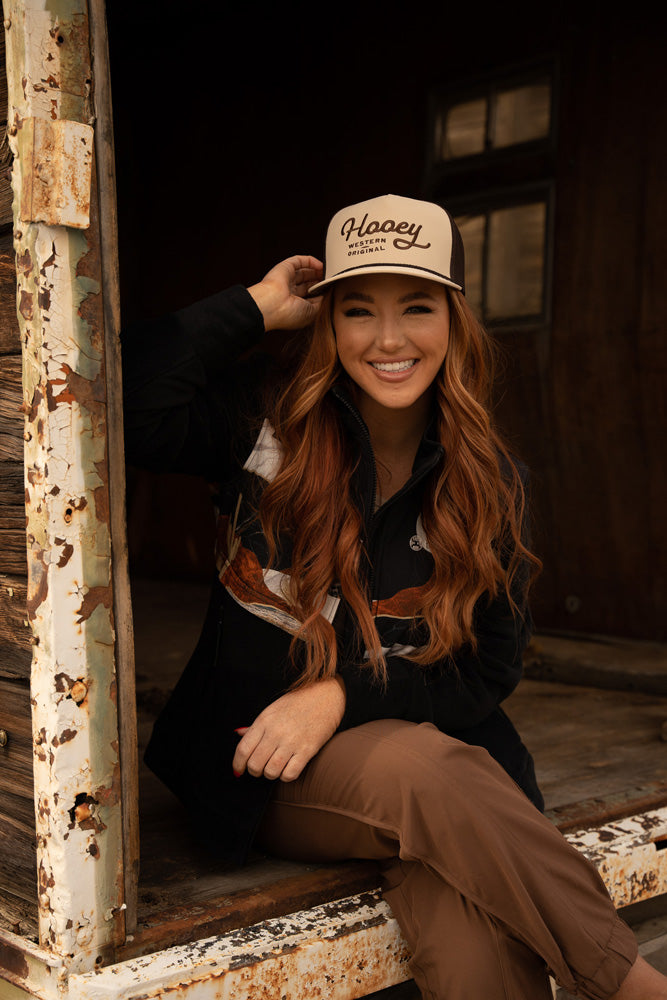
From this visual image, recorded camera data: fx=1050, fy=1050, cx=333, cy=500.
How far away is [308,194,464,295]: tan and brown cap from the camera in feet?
7.04

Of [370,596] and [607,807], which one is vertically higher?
[370,596]

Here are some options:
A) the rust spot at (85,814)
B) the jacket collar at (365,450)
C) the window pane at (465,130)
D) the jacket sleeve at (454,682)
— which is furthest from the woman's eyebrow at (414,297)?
the window pane at (465,130)

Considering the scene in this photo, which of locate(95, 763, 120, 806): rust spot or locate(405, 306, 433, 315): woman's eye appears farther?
locate(405, 306, 433, 315): woman's eye

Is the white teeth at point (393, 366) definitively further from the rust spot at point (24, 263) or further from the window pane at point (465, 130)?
the window pane at point (465, 130)

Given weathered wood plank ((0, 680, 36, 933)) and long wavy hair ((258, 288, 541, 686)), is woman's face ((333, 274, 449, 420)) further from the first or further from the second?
weathered wood plank ((0, 680, 36, 933))

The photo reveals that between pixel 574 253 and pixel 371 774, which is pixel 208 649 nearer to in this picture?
pixel 371 774

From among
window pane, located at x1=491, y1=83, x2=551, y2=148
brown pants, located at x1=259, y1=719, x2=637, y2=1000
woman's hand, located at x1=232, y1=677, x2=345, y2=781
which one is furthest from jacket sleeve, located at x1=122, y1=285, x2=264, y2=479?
window pane, located at x1=491, y1=83, x2=551, y2=148

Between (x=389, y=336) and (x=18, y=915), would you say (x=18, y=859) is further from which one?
(x=389, y=336)

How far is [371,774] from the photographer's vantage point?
1.96 m

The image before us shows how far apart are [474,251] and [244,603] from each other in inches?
129

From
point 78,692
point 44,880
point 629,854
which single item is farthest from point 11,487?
point 629,854

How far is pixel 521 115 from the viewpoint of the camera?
480 centimetres

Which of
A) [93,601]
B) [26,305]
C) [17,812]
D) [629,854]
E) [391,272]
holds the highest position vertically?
[391,272]

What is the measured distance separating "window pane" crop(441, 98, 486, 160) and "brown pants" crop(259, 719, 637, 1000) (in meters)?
3.65
